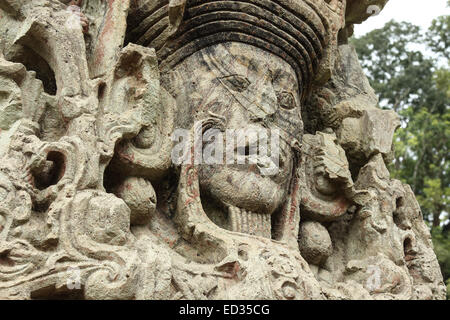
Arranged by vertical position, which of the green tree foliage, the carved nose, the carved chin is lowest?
the carved chin

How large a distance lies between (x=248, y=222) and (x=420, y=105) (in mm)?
10670

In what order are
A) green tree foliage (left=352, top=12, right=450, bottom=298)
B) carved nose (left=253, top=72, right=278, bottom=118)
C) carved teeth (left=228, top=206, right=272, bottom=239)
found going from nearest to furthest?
1. carved teeth (left=228, top=206, right=272, bottom=239)
2. carved nose (left=253, top=72, right=278, bottom=118)
3. green tree foliage (left=352, top=12, right=450, bottom=298)

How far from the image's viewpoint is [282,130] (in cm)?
420

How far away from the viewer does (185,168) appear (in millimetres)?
3871

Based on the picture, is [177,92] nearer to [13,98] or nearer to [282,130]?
[282,130]

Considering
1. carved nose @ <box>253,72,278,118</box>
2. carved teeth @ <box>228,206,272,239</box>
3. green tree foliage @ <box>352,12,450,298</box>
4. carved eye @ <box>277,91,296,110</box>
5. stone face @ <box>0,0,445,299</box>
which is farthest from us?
green tree foliage @ <box>352,12,450,298</box>

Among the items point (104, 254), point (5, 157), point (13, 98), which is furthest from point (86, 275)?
point (13, 98)

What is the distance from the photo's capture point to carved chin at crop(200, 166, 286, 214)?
3.87m

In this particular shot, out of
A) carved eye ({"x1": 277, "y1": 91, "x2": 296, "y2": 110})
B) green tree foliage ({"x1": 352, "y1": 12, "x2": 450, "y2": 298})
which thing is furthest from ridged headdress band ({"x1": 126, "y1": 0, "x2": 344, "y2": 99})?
green tree foliage ({"x1": 352, "y1": 12, "x2": 450, "y2": 298})

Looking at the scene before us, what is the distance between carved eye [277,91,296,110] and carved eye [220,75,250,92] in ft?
0.82

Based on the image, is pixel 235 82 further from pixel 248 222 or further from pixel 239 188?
pixel 248 222

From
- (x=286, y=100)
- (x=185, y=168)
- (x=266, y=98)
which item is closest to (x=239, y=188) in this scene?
(x=185, y=168)

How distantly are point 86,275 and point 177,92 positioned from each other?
142 centimetres

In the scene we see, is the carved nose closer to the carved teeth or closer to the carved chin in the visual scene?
the carved chin
